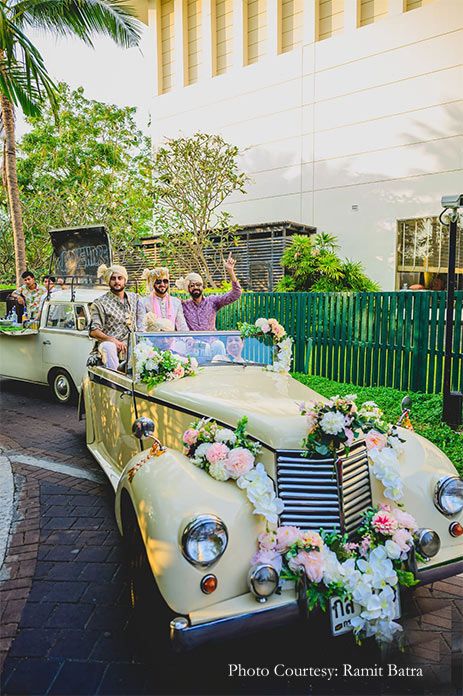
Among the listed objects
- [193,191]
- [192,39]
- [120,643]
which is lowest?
[120,643]

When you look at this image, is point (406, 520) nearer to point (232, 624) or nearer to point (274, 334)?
point (232, 624)

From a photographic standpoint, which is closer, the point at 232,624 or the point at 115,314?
the point at 232,624

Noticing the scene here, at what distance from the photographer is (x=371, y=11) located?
14.8m

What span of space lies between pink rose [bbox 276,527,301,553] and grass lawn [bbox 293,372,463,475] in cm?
338

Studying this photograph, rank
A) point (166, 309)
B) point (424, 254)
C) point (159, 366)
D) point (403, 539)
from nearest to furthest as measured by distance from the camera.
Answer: point (403, 539), point (159, 366), point (166, 309), point (424, 254)

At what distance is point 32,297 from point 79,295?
221cm

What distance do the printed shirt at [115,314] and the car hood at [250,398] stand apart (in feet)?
5.58

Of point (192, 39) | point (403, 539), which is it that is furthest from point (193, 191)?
point (403, 539)

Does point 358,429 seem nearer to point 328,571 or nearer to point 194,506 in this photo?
point 328,571

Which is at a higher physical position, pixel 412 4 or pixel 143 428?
pixel 412 4

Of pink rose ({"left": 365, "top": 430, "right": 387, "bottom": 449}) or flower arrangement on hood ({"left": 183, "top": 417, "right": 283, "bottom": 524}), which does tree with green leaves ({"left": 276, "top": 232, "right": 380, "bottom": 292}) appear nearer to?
pink rose ({"left": 365, "top": 430, "right": 387, "bottom": 449})

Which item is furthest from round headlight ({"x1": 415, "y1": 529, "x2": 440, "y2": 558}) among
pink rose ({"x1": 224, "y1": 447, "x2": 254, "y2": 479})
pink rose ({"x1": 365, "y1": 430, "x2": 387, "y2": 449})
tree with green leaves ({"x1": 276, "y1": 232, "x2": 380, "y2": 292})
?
tree with green leaves ({"x1": 276, "y1": 232, "x2": 380, "y2": 292})

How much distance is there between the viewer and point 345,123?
50.9 ft

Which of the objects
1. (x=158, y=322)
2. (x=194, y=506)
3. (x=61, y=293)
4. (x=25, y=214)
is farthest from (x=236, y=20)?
(x=194, y=506)
